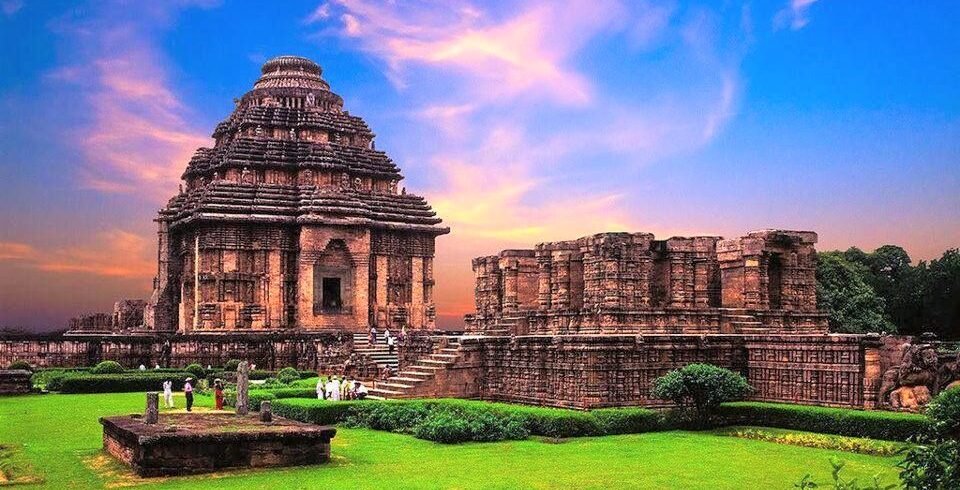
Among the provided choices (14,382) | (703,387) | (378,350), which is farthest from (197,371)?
(703,387)

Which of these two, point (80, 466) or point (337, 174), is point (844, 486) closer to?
point (80, 466)

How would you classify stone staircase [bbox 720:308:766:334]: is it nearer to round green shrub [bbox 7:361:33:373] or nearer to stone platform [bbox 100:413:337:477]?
stone platform [bbox 100:413:337:477]

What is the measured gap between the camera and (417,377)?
24891 millimetres

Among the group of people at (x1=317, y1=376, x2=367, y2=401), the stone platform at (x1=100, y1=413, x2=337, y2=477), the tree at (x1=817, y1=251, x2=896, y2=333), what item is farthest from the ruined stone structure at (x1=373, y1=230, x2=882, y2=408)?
the tree at (x1=817, y1=251, x2=896, y2=333)

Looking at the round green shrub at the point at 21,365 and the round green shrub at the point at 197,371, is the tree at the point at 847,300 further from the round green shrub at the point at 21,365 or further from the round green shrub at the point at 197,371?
the round green shrub at the point at 21,365

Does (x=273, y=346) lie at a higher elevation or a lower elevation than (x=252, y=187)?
lower

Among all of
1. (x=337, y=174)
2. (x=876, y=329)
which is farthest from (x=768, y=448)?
(x=337, y=174)

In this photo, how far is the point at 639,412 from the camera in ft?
64.0

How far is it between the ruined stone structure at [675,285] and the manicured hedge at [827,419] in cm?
388

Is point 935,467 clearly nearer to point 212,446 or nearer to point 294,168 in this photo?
point 212,446

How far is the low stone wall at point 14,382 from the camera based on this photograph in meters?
28.3

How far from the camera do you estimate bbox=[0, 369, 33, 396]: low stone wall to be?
92.8 ft

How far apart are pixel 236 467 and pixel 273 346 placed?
2388cm

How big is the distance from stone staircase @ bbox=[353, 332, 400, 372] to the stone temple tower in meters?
3.00
